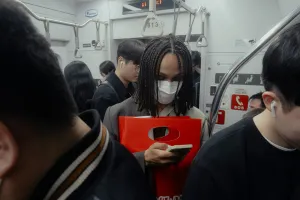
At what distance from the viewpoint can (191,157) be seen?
0.95 meters

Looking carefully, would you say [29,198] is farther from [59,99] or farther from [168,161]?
[168,161]

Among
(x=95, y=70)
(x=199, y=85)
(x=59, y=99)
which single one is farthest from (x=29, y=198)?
(x=95, y=70)

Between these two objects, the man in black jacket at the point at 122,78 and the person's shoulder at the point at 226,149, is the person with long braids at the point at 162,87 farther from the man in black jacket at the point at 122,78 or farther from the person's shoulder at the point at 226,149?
the man in black jacket at the point at 122,78

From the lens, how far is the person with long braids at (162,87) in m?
1.05

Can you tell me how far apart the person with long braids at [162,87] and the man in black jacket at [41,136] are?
2.04 ft

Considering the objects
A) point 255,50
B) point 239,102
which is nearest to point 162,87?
point 255,50

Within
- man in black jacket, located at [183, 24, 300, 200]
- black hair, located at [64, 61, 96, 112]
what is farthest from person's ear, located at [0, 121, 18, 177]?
black hair, located at [64, 61, 96, 112]

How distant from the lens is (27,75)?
36cm

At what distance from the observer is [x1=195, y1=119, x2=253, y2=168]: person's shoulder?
0.76 meters

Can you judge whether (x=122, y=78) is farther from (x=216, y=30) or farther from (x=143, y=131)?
(x=216, y=30)

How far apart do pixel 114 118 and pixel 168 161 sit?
0.33 meters

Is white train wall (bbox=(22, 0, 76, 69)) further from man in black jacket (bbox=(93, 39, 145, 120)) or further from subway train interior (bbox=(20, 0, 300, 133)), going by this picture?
man in black jacket (bbox=(93, 39, 145, 120))

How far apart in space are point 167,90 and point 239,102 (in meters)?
1.98

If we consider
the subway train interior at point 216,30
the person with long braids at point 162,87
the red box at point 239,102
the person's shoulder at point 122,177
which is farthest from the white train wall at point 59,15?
the person's shoulder at point 122,177
